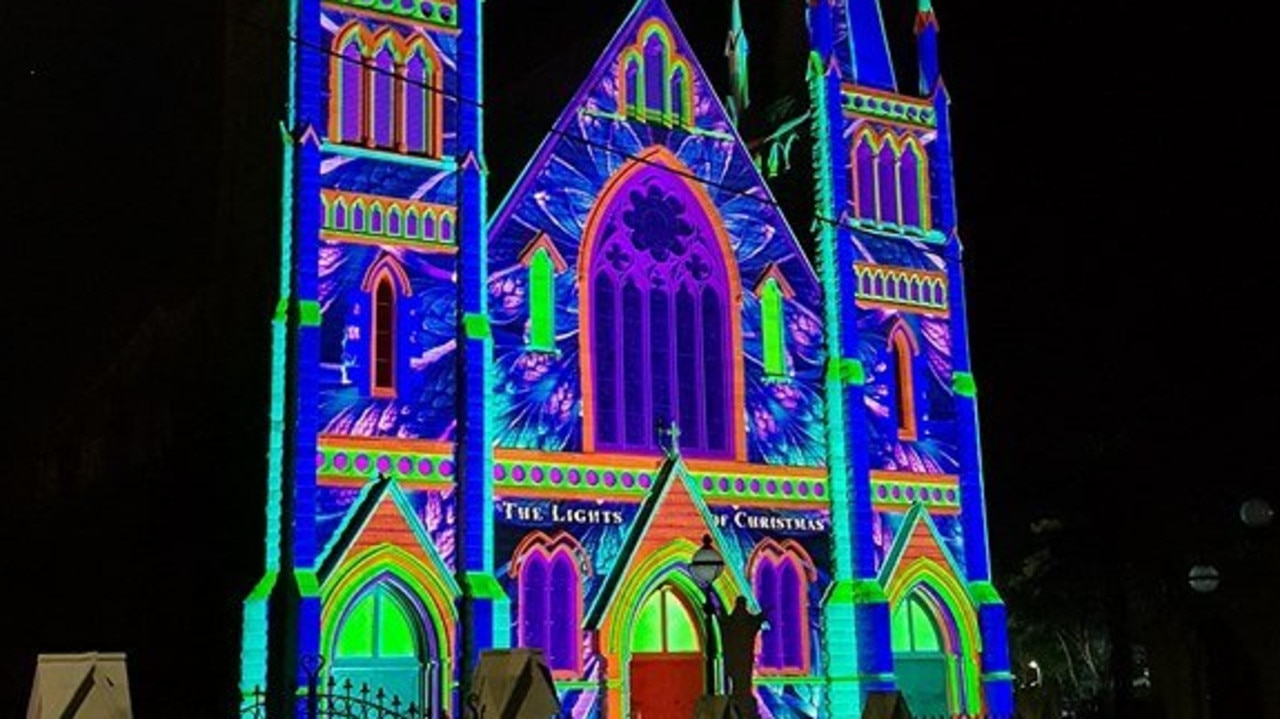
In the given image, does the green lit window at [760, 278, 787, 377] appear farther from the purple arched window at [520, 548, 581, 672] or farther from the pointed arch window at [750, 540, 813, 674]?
the purple arched window at [520, 548, 581, 672]

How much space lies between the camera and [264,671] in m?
26.6

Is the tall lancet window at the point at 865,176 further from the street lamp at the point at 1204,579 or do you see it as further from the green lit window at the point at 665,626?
the street lamp at the point at 1204,579

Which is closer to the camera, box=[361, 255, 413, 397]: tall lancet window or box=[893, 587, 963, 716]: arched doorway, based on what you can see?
box=[361, 255, 413, 397]: tall lancet window

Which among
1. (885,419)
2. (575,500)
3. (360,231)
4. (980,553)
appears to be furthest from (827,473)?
(360,231)

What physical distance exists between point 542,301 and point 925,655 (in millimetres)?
11434

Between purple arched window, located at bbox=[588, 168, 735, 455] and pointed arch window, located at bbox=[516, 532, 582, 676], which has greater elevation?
purple arched window, located at bbox=[588, 168, 735, 455]

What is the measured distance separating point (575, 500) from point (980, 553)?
9.91m

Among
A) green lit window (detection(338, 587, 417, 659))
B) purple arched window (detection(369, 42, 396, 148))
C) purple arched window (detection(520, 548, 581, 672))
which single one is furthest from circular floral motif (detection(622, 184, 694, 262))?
green lit window (detection(338, 587, 417, 659))

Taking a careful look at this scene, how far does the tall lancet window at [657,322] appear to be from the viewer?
31.5 metres

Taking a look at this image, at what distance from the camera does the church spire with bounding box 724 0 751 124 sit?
40094mm

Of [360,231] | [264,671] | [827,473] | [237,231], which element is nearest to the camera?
[264,671]

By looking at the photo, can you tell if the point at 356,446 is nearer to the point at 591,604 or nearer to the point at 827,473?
the point at 591,604

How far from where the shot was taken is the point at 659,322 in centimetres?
3250

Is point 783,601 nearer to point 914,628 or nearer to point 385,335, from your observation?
point 914,628
